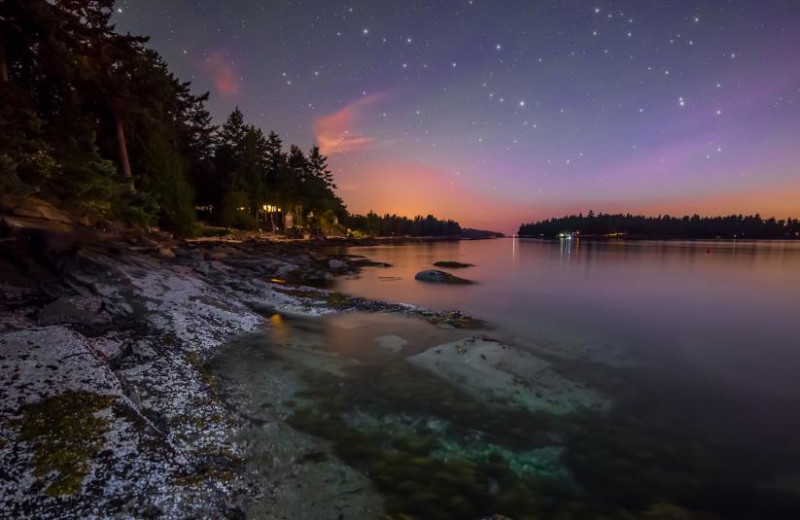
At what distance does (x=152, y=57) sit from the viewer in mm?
40938

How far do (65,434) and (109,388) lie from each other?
94 centimetres

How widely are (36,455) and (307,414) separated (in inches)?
130

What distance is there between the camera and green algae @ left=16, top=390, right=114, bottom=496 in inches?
132

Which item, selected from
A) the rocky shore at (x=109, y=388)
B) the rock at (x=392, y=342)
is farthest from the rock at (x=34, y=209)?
the rock at (x=392, y=342)

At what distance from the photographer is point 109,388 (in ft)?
15.4

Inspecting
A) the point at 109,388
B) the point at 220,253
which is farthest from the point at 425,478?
the point at 220,253

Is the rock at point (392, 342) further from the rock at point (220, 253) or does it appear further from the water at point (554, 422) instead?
the rock at point (220, 253)

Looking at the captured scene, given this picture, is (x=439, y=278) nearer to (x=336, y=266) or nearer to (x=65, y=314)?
(x=336, y=266)

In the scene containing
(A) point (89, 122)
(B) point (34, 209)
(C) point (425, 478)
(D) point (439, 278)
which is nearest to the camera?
(C) point (425, 478)

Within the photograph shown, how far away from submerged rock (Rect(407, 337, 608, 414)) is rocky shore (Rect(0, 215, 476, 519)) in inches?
177

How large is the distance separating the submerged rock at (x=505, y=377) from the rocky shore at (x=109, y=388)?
4.51m

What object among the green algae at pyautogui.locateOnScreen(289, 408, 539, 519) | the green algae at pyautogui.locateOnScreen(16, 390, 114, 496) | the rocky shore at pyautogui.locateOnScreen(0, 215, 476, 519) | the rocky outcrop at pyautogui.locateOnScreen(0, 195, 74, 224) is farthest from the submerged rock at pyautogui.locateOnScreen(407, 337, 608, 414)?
the rocky outcrop at pyautogui.locateOnScreen(0, 195, 74, 224)

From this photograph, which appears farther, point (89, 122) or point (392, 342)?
point (89, 122)

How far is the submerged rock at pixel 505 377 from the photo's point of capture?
6.92m
